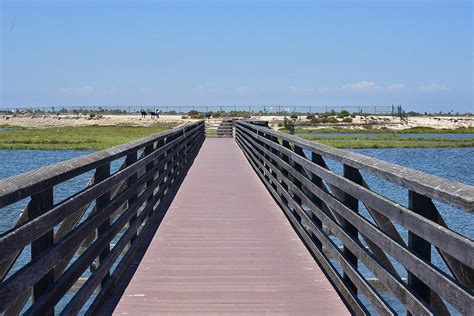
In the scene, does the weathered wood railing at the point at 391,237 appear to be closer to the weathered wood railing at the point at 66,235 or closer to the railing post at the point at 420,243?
the railing post at the point at 420,243

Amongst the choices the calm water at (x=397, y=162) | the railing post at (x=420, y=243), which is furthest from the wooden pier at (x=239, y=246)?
the calm water at (x=397, y=162)

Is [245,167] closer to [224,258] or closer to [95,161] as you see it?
[224,258]

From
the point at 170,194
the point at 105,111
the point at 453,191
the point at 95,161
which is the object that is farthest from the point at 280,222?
the point at 105,111

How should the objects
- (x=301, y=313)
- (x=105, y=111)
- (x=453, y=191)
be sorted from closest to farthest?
(x=453, y=191), (x=301, y=313), (x=105, y=111)

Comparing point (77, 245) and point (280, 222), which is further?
point (280, 222)

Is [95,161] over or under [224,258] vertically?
over

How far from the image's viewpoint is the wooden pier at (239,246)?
137 inches

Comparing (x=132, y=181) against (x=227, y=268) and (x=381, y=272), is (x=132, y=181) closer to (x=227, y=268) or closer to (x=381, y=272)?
(x=227, y=268)

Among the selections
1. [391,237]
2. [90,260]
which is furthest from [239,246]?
[391,237]

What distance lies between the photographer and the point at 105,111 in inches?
5802

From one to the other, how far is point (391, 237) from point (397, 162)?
3420 cm

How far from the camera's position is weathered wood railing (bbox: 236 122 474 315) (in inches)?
124

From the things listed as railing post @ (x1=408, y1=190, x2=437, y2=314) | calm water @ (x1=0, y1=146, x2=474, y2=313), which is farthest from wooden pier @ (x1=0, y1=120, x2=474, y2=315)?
calm water @ (x1=0, y1=146, x2=474, y2=313)

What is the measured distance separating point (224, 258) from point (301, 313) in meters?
1.91
